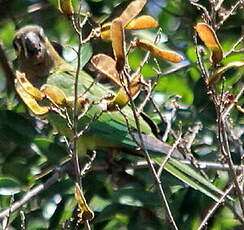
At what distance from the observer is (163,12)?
474cm

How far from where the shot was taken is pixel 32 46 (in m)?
4.98

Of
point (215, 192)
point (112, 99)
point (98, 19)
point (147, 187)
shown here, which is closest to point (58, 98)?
point (112, 99)

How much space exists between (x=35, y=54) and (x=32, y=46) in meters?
0.15

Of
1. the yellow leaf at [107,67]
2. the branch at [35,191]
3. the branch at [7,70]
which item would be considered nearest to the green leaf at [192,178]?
the branch at [35,191]

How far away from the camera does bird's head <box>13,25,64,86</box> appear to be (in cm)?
479

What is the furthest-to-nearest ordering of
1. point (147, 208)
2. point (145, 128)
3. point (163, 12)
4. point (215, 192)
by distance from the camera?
point (163, 12), point (145, 128), point (147, 208), point (215, 192)

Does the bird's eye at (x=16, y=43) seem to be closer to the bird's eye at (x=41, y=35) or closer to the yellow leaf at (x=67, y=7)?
the bird's eye at (x=41, y=35)

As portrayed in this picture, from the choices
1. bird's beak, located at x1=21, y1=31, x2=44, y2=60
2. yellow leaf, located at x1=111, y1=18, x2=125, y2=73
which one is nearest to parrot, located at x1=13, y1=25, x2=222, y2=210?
bird's beak, located at x1=21, y1=31, x2=44, y2=60

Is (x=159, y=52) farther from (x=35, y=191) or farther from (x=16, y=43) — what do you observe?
(x=16, y=43)

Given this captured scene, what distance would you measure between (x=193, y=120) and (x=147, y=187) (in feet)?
1.71

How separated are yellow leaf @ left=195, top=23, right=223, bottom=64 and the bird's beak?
7.69 ft

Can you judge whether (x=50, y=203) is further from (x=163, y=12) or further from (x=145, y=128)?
(x=163, y=12)

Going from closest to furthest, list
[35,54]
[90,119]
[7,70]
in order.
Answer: [90,119] → [7,70] → [35,54]

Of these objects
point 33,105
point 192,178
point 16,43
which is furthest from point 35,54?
point 33,105
